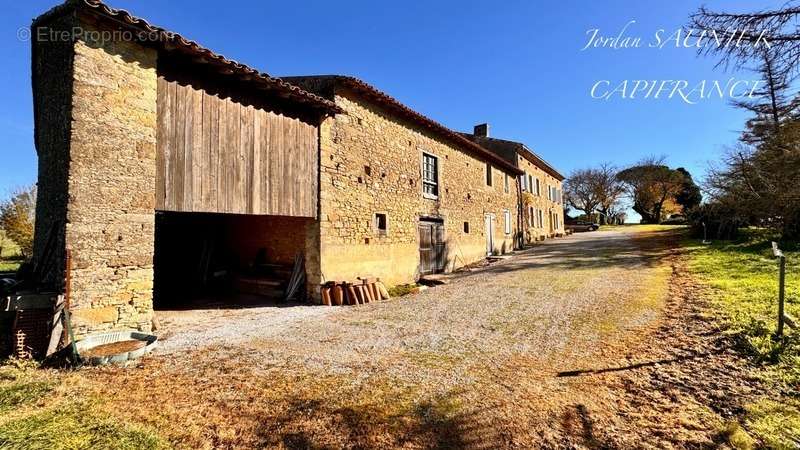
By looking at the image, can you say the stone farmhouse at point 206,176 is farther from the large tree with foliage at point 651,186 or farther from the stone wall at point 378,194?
the large tree with foliage at point 651,186

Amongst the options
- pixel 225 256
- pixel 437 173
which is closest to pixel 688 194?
pixel 437 173

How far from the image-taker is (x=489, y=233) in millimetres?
17453

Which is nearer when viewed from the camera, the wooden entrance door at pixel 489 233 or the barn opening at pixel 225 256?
the barn opening at pixel 225 256

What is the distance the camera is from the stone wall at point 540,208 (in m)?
22.3

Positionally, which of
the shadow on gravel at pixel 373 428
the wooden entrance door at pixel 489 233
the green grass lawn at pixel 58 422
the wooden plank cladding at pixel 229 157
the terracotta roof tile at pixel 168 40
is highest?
the terracotta roof tile at pixel 168 40

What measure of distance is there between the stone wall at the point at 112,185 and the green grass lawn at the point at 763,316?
7.68 metres

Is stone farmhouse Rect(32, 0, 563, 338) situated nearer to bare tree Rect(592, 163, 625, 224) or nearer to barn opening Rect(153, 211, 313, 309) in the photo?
barn opening Rect(153, 211, 313, 309)

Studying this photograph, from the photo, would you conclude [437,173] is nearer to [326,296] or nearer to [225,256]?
[326,296]

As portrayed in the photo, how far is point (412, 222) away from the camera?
12.1 metres

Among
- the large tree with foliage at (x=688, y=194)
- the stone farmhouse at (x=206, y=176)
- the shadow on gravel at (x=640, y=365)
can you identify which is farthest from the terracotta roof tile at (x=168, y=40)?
the large tree with foliage at (x=688, y=194)

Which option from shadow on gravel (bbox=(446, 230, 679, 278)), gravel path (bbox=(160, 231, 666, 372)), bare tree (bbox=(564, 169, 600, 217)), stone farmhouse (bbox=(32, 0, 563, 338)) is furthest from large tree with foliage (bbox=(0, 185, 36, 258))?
bare tree (bbox=(564, 169, 600, 217))

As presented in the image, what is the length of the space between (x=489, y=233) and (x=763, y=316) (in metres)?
11.8

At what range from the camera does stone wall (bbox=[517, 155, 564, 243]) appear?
22.3m

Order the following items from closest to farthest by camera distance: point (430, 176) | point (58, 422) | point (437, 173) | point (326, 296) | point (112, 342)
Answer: point (58, 422)
point (112, 342)
point (326, 296)
point (430, 176)
point (437, 173)
